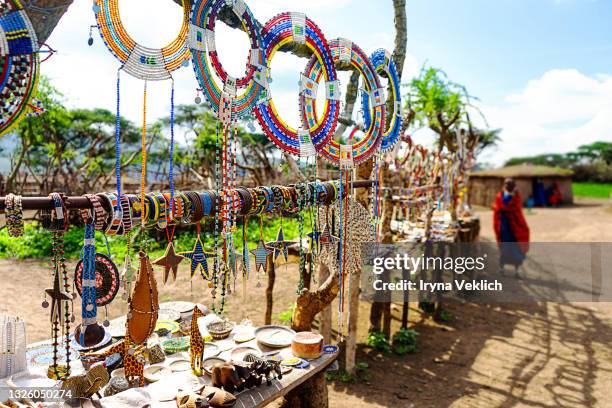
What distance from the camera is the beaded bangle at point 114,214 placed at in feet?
6.52

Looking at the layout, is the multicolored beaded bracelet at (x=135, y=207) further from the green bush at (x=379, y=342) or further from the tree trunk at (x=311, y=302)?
the green bush at (x=379, y=342)

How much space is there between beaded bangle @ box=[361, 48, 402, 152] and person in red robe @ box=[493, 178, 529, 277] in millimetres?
6002

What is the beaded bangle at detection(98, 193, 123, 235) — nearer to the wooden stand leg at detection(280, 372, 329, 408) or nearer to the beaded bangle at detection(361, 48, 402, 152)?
the beaded bangle at detection(361, 48, 402, 152)

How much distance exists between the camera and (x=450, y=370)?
5.70 metres

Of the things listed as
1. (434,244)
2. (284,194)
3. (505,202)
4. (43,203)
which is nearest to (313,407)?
(284,194)

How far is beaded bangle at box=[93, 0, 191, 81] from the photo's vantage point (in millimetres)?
1766

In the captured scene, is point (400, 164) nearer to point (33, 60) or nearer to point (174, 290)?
point (174, 290)

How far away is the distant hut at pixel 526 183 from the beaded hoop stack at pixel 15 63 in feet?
80.9

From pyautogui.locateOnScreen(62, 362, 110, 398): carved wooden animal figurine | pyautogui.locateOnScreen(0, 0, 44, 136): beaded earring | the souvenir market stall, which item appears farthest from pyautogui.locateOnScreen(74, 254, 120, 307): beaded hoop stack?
pyautogui.locateOnScreen(0, 0, 44, 136): beaded earring

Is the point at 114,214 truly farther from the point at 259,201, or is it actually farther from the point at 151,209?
the point at 259,201

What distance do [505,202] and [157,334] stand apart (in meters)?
7.53

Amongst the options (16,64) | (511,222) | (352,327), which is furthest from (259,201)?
(511,222)

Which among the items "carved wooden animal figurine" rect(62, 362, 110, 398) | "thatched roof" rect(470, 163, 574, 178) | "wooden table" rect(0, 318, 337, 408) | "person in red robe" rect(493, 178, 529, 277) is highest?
"thatched roof" rect(470, 163, 574, 178)

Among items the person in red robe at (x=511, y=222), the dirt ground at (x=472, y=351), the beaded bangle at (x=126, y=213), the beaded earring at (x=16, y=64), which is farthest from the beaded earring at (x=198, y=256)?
the person in red robe at (x=511, y=222)
